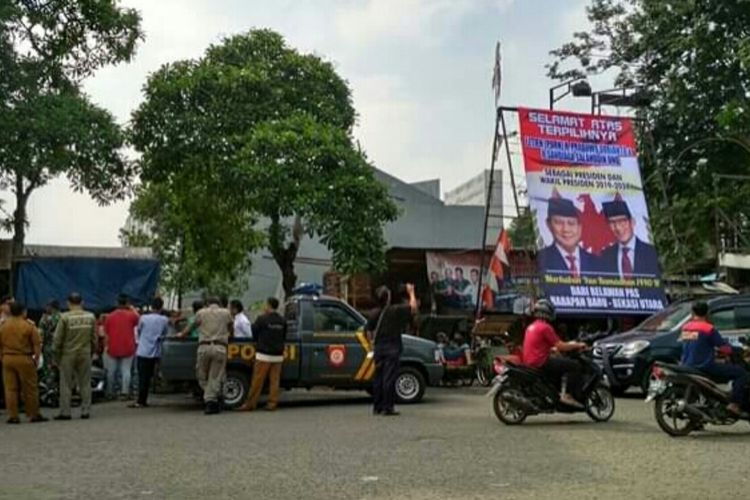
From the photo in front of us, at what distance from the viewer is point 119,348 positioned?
1662 cm

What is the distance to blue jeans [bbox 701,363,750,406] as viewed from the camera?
11.3 m

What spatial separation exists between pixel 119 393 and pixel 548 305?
8.41m

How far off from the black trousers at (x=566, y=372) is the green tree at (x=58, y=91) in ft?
33.1

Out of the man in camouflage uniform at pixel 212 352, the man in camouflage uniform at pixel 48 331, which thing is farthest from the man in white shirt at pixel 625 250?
the man in camouflage uniform at pixel 48 331

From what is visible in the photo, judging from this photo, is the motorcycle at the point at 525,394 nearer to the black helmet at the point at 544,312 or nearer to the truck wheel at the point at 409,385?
the black helmet at the point at 544,312

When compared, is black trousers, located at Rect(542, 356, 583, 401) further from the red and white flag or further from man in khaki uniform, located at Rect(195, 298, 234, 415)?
the red and white flag

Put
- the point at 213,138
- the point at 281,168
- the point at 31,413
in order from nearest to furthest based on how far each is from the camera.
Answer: the point at 31,413 < the point at 281,168 < the point at 213,138

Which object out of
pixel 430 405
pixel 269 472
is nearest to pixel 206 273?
pixel 430 405

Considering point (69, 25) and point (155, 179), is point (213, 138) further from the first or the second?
point (69, 25)

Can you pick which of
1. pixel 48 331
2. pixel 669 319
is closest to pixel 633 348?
pixel 669 319

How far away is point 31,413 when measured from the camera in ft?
45.3

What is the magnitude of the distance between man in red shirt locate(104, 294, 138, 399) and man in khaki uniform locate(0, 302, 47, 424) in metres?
2.72

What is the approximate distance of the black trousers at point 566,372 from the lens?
12.6 metres

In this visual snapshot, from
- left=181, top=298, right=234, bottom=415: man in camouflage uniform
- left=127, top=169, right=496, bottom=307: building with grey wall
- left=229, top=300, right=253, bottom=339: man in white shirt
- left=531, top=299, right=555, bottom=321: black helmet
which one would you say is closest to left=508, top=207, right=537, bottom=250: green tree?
left=229, top=300, right=253, bottom=339: man in white shirt
